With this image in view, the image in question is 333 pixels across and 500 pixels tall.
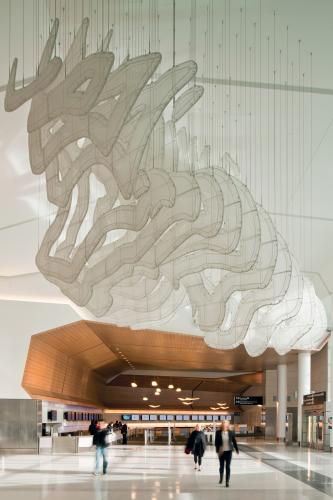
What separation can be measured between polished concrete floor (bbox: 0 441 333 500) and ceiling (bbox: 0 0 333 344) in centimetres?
929

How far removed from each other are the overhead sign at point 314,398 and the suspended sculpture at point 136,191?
20906 millimetres

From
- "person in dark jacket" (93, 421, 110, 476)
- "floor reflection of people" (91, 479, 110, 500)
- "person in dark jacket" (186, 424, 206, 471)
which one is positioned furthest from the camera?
"person in dark jacket" (186, 424, 206, 471)

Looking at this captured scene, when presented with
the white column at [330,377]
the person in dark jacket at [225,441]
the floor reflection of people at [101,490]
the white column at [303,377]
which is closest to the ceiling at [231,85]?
the person in dark jacket at [225,441]

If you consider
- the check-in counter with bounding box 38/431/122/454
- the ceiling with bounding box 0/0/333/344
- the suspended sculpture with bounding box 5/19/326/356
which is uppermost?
the ceiling with bounding box 0/0/333/344

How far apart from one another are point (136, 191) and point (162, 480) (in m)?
10.7

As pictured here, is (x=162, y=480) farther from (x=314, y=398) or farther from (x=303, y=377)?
(x=303, y=377)

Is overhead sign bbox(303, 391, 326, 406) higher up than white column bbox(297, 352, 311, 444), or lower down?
lower down

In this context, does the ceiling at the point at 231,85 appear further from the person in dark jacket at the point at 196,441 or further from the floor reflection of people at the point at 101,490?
the floor reflection of people at the point at 101,490

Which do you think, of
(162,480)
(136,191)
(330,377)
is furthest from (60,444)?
(136,191)

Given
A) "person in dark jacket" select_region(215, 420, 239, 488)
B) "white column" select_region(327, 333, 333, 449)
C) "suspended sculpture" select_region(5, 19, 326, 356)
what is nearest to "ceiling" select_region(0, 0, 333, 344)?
"suspended sculpture" select_region(5, 19, 326, 356)

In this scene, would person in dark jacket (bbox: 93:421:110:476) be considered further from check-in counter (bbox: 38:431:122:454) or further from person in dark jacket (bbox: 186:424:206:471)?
check-in counter (bbox: 38:431:122:454)

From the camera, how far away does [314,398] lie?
144 ft

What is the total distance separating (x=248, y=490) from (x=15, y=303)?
21.9 meters

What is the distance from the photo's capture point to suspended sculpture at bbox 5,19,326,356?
467 inches
